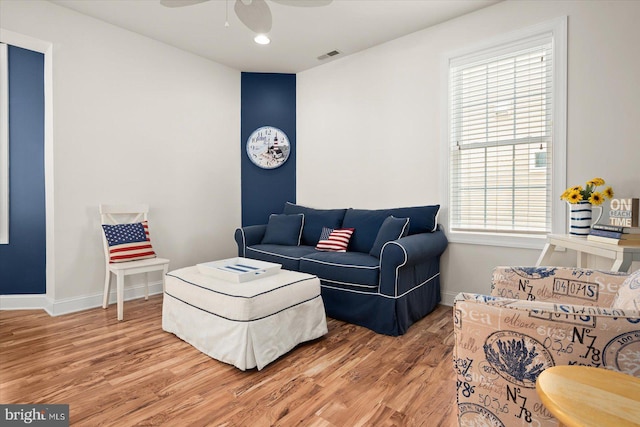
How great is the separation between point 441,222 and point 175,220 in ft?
9.84

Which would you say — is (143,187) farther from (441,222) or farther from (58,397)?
(441,222)

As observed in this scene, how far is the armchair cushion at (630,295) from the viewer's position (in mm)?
1101

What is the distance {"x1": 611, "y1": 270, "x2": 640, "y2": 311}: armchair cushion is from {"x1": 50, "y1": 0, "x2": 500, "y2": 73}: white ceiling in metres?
2.73

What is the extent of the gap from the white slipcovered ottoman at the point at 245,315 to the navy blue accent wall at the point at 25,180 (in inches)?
70.9

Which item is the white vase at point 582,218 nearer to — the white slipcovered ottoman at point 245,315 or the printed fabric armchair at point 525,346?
the printed fabric armchair at point 525,346

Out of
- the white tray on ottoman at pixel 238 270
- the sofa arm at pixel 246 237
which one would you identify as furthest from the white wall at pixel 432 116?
the white tray on ottoman at pixel 238 270

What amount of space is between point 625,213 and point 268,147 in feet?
12.3

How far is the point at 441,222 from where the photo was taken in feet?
Answer: 11.0

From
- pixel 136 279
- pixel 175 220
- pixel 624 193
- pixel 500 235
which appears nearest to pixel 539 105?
pixel 624 193

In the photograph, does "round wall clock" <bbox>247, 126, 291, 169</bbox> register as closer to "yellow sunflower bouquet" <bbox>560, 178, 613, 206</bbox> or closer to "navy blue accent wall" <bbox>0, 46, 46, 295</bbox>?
"navy blue accent wall" <bbox>0, 46, 46, 295</bbox>

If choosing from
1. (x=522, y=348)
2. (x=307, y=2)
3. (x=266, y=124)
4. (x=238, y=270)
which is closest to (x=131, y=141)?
(x=266, y=124)

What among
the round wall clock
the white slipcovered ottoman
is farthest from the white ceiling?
the white slipcovered ottoman

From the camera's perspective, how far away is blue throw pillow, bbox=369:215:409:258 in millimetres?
2910

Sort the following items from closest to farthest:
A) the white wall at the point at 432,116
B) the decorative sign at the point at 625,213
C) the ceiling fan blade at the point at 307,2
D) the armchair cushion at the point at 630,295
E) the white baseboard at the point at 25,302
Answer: the armchair cushion at the point at 630,295, the decorative sign at the point at 625,213, the ceiling fan blade at the point at 307,2, the white wall at the point at 432,116, the white baseboard at the point at 25,302
